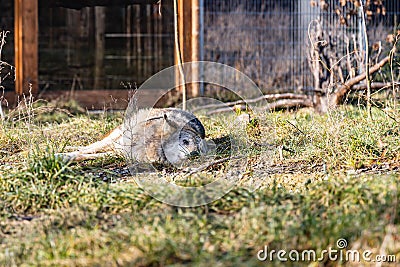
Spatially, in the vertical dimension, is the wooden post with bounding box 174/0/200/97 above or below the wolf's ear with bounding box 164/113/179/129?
above

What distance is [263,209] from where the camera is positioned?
11.8 ft

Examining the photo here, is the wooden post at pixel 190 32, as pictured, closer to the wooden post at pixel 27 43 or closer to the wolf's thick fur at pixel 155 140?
the wooden post at pixel 27 43

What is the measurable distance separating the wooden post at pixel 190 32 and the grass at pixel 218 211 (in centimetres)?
388

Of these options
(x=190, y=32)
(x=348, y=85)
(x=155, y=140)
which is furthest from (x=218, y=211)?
(x=190, y=32)

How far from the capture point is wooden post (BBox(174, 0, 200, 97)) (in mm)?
9430

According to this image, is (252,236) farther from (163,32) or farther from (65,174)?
(163,32)

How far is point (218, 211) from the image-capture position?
12.6ft

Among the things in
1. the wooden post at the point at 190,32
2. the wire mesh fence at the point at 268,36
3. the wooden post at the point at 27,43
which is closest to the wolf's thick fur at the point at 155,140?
the wooden post at the point at 27,43

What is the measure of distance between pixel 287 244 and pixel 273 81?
22.4ft

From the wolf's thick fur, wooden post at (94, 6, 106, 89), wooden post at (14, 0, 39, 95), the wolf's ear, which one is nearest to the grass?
the wolf's thick fur

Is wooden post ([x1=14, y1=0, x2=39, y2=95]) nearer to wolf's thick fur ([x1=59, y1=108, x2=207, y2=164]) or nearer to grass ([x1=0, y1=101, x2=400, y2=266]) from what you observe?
grass ([x1=0, y1=101, x2=400, y2=266])

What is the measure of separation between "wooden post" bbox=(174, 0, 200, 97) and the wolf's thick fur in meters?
3.82

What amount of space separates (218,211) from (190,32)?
5900mm

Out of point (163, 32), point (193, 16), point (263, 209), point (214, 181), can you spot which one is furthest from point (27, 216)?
point (163, 32)
